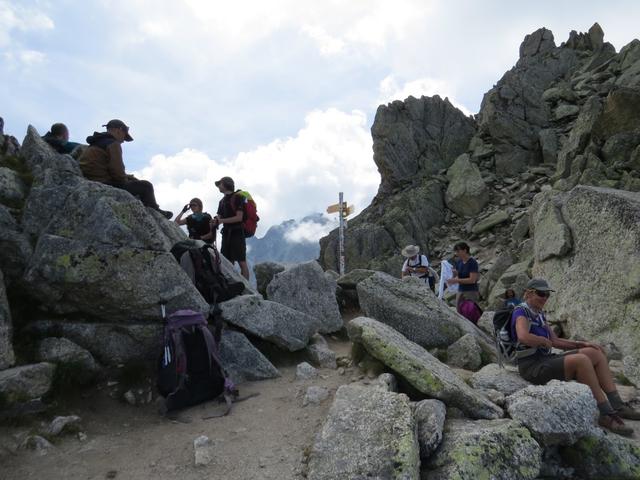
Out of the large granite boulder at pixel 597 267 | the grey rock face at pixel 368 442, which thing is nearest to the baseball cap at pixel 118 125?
the grey rock face at pixel 368 442

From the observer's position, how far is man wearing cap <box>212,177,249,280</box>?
12.9m

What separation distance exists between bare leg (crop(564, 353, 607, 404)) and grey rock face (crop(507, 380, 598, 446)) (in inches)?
25.4

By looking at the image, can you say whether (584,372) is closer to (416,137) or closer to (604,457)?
(604,457)

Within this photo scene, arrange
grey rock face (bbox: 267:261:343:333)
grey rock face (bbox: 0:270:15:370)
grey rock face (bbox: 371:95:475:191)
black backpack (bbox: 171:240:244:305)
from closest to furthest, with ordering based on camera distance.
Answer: grey rock face (bbox: 0:270:15:370) → black backpack (bbox: 171:240:244:305) → grey rock face (bbox: 267:261:343:333) → grey rock face (bbox: 371:95:475:191)

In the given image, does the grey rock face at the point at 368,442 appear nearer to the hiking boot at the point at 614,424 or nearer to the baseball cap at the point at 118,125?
the hiking boot at the point at 614,424

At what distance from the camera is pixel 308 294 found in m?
12.8

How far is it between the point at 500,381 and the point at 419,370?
1885 millimetres

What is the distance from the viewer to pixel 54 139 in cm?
1141

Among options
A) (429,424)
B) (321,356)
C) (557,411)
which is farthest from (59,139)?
(557,411)

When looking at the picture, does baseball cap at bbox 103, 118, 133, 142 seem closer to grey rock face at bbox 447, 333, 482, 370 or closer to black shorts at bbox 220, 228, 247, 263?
black shorts at bbox 220, 228, 247, 263

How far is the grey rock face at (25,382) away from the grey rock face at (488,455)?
5819 mm

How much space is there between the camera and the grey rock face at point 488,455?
5.70 m

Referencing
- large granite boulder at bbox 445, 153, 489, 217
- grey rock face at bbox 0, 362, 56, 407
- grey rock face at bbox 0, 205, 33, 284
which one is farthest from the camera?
large granite boulder at bbox 445, 153, 489, 217

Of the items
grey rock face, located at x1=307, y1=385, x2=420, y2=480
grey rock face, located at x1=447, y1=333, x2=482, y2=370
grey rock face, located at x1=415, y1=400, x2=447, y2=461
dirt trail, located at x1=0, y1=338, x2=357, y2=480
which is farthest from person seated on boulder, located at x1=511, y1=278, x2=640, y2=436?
dirt trail, located at x1=0, y1=338, x2=357, y2=480
